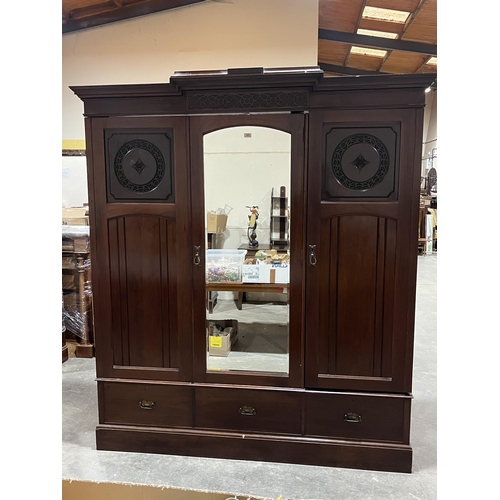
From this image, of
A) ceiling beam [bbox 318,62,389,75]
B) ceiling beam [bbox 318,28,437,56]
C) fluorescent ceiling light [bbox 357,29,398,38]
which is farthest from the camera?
ceiling beam [bbox 318,62,389,75]

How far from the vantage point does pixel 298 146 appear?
6.05 feet

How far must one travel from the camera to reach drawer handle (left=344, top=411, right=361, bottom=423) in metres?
1.96

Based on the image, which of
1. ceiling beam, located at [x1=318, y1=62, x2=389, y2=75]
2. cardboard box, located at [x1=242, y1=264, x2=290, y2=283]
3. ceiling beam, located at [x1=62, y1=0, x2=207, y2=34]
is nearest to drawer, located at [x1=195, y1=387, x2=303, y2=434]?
cardboard box, located at [x1=242, y1=264, x2=290, y2=283]

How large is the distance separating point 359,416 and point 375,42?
16.2ft

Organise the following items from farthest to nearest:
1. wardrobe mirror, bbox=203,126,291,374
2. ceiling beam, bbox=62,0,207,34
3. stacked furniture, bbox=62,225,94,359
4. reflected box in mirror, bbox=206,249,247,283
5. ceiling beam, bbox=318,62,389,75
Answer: ceiling beam, bbox=318,62,389,75
ceiling beam, bbox=62,0,207,34
stacked furniture, bbox=62,225,94,359
reflected box in mirror, bbox=206,249,247,283
wardrobe mirror, bbox=203,126,291,374

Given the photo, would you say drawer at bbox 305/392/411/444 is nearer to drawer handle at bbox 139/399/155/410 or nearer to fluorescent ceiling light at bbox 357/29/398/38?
drawer handle at bbox 139/399/155/410

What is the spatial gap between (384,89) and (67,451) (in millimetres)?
2459

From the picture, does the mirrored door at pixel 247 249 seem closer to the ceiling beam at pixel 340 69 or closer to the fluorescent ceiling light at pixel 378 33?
the fluorescent ceiling light at pixel 378 33

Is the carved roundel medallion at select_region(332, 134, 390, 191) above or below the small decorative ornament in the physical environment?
above

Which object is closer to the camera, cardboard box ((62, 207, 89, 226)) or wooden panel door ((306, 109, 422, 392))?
wooden panel door ((306, 109, 422, 392))

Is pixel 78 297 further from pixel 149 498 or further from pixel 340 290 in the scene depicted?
pixel 149 498

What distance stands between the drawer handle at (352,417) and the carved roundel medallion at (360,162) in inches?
44.4
